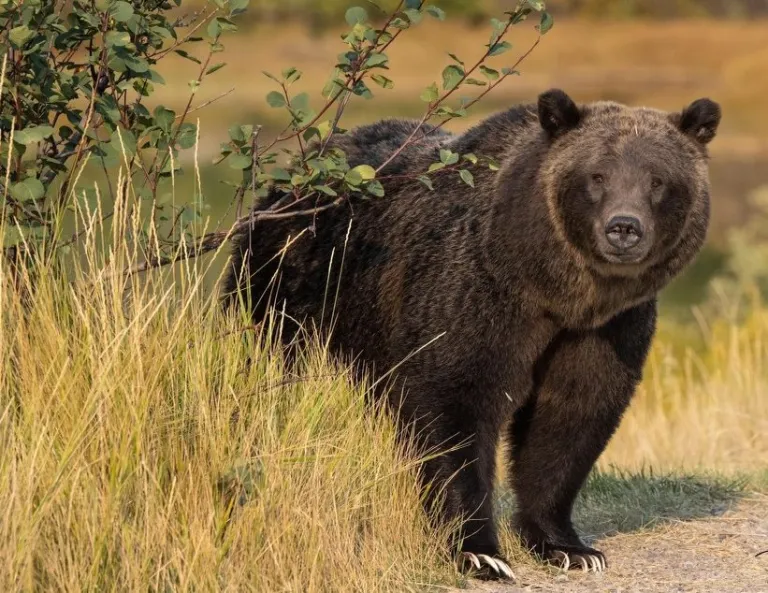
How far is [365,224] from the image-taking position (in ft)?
20.0

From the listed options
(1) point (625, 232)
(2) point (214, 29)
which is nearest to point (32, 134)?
(2) point (214, 29)

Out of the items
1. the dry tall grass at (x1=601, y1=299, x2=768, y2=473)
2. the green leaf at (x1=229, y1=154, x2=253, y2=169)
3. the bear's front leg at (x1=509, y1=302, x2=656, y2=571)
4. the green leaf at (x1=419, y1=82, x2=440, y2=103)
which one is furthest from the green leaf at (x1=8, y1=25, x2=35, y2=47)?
the dry tall grass at (x1=601, y1=299, x2=768, y2=473)

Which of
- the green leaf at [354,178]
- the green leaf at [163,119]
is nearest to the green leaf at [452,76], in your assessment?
the green leaf at [354,178]

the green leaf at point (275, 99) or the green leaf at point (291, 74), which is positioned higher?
the green leaf at point (291, 74)

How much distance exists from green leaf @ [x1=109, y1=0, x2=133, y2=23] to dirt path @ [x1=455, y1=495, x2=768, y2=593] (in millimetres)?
2315

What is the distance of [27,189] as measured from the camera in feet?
15.9

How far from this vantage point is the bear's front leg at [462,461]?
5363 millimetres

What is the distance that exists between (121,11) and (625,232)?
1.92m

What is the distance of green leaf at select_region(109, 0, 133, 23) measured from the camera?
187 inches

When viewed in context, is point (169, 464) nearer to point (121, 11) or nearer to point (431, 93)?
point (121, 11)

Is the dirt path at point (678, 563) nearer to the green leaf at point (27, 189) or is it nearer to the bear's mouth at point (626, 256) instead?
the bear's mouth at point (626, 256)

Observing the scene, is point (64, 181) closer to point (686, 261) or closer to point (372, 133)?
point (372, 133)

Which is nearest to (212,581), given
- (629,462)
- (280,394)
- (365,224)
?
(280,394)

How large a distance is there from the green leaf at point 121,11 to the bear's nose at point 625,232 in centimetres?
184
